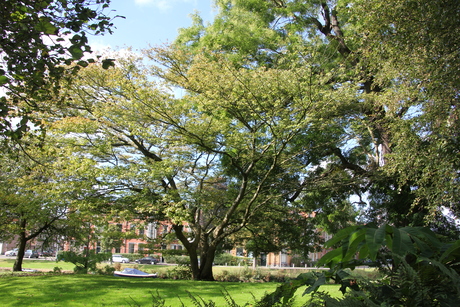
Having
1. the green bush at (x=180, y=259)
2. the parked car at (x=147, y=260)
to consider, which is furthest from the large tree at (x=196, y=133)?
the parked car at (x=147, y=260)

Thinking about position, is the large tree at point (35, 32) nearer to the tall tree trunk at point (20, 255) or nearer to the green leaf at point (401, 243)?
the green leaf at point (401, 243)

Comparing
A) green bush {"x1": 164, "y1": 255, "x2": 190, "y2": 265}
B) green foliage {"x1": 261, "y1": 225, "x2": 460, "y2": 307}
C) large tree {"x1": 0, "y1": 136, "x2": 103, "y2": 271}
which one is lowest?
green bush {"x1": 164, "y1": 255, "x2": 190, "y2": 265}

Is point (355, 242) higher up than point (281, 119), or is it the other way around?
point (281, 119)

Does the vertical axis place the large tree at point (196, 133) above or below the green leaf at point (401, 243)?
above

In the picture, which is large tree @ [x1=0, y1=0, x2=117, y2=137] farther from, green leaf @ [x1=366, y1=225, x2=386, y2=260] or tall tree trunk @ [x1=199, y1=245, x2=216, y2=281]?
tall tree trunk @ [x1=199, y1=245, x2=216, y2=281]

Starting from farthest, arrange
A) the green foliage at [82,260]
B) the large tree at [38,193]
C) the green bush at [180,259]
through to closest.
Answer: the green bush at [180,259] → the green foliage at [82,260] → the large tree at [38,193]

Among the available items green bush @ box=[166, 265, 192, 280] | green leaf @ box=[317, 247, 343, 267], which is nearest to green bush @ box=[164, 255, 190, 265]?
green bush @ box=[166, 265, 192, 280]

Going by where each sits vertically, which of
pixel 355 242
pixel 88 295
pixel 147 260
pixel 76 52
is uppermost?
pixel 76 52

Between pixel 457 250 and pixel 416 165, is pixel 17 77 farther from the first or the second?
pixel 416 165

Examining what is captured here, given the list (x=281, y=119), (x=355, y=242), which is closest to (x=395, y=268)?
(x=355, y=242)

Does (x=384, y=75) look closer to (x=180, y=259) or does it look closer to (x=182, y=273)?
(x=182, y=273)

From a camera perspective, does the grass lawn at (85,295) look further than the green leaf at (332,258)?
Yes

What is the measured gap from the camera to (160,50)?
14.4 metres

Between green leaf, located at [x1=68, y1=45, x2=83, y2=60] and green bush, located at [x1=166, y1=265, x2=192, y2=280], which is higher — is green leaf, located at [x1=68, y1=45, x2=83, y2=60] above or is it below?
above
